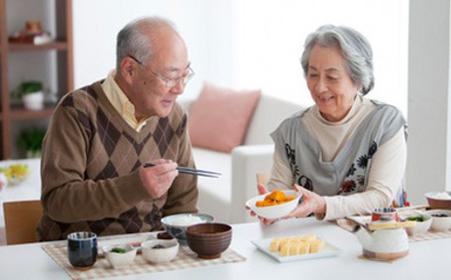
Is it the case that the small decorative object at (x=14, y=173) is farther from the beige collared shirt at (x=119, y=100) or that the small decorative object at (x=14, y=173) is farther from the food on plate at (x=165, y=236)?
the food on plate at (x=165, y=236)

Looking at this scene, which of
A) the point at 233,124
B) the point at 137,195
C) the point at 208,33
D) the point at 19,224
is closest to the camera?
the point at 137,195

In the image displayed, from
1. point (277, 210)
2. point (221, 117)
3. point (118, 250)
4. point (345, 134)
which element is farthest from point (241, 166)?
point (118, 250)

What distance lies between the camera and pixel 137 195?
225cm

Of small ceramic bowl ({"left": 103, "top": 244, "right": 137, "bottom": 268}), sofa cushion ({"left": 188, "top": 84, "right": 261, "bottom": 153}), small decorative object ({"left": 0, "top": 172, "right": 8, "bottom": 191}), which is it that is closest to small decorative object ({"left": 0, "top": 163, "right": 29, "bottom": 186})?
small decorative object ({"left": 0, "top": 172, "right": 8, "bottom": 191})

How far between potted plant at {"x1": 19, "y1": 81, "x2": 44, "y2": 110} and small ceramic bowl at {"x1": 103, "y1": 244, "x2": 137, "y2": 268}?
12.6 feet

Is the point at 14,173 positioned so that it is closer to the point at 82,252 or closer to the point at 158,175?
the point at 158,175

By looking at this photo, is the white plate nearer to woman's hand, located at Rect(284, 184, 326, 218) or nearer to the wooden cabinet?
woman's hand, located at Rect(284, 184, 326, 218)

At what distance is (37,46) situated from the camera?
559 centimetres

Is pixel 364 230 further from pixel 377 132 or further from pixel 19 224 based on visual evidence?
pixel 19 224

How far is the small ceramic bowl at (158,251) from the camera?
2.02 metres

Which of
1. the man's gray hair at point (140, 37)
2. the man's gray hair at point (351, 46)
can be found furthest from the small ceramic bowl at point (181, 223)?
the man's gray hair at point (351, 46)

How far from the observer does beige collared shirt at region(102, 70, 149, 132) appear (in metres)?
2.53

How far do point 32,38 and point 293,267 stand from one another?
4032 millimetres

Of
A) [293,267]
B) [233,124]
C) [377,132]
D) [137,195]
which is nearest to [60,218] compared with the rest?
[137,195]
